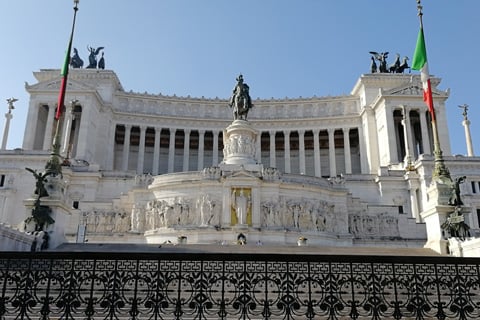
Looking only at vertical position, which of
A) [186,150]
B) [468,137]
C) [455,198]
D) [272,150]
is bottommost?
[455,198]

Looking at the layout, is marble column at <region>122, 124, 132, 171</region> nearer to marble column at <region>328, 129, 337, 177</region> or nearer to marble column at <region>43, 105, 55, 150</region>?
marble column at <region>43, 105, 55, 150</region>

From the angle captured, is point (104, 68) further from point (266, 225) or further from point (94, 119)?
point (266, 225)

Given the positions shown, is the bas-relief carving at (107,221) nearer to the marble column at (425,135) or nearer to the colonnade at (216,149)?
the colonnade at (216,149)

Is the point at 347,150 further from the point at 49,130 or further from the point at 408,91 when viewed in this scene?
the point at 49,130

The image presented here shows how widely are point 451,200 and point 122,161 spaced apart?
182 ft

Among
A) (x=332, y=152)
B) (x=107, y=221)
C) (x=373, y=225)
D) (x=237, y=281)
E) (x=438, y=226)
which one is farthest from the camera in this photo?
(x=332, y=152)

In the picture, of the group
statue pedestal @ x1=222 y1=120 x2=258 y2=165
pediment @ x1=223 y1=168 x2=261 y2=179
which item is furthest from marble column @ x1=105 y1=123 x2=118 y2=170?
pediment @ x1=223 y1=168 x2=261 y2=179

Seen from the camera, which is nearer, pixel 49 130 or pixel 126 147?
pixel 49 130

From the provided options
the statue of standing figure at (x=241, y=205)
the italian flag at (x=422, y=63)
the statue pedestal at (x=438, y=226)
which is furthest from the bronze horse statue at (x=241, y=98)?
the statue pedestal at (x=438, y=226)

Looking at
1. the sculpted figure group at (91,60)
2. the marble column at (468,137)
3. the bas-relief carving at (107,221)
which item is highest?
the sculpted figure group at (91,60)

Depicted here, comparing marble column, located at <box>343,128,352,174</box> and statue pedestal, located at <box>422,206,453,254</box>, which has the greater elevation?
marble column, located at <box>343,128,352,174</box>

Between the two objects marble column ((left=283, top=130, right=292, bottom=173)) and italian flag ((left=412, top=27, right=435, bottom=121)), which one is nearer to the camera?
italian flag ((left=412, top=27, right=435, bottom=121))

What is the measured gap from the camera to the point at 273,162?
67.1 meters

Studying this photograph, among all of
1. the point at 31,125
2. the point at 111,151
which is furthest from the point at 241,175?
the point at 31,125
